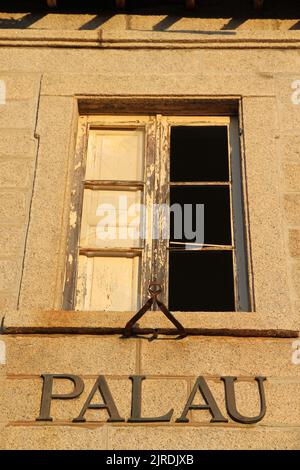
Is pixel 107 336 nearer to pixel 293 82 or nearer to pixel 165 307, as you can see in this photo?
pixel 165 307

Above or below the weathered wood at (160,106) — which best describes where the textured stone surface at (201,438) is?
below

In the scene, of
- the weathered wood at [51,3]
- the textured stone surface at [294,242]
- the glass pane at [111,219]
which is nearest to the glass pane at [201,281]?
the glass pane at [111,219]

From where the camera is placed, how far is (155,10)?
7.13 m

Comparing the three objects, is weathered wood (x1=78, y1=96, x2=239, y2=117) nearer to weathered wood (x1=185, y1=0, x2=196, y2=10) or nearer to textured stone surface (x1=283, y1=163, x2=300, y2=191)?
textured stone surface (x1=283, y1=163, x2=300, y2=191)

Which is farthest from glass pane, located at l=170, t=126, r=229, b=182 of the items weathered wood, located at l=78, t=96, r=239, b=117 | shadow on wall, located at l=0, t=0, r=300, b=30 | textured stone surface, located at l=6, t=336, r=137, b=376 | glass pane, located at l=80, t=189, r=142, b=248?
textured stone surface, located at l=6, t=336, r=137, b=376

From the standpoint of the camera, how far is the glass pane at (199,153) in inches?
261

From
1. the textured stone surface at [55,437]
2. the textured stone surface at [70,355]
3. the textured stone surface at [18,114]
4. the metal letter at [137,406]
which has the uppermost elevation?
the textured stone surface at [18,114]

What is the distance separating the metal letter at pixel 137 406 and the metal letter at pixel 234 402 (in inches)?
13.3

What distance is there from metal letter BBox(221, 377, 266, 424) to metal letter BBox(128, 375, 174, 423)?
13.3 inches

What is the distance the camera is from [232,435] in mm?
4965

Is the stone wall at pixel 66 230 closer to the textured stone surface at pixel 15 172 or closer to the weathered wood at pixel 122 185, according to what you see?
the textured stone surface at pixel 15 172

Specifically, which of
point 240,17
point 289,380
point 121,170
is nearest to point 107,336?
point 289,380

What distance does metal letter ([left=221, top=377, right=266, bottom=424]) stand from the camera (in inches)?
198
